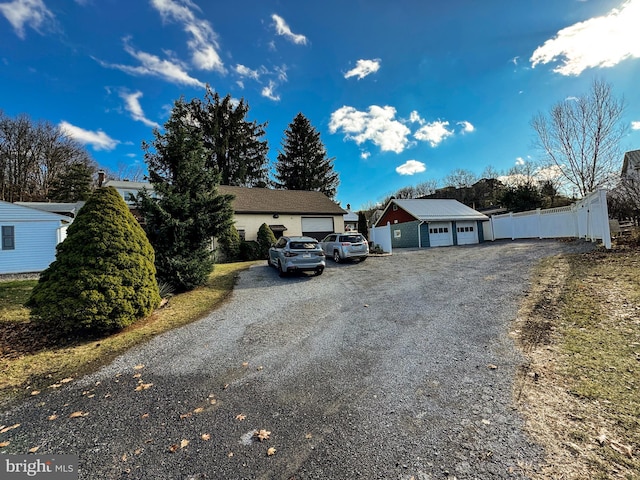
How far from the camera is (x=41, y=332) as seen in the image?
555 cm

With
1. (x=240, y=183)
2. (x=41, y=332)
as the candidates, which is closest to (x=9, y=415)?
(x=41, y=332)

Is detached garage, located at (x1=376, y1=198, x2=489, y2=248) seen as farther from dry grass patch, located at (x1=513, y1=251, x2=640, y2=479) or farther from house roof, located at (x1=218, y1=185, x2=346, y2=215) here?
dry grass patch, located at (x1=513, y1=251, x2=640, y2=479)

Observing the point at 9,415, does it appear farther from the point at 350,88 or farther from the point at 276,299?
the point at 350,88

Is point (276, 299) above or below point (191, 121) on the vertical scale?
below

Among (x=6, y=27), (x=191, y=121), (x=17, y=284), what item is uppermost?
(x=191, y=121)

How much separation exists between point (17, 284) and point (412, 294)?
13677mm

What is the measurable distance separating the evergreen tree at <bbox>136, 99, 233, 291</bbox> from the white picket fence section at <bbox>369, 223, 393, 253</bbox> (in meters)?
11.5

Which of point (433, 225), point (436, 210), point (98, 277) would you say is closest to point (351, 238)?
point (98, 277)

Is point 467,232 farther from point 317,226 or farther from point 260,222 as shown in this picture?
point 260,222

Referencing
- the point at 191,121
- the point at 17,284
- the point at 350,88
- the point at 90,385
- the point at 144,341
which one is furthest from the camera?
the point at 191,121

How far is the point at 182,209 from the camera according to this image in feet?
27.4

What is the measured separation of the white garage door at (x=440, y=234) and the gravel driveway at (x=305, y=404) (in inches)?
663

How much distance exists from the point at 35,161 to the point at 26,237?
23.0 metres

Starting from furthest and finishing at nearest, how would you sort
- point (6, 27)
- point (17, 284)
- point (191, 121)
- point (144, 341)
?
point (191, 121) < point (17, 284) < point (6, 27) < point (144, 341)
